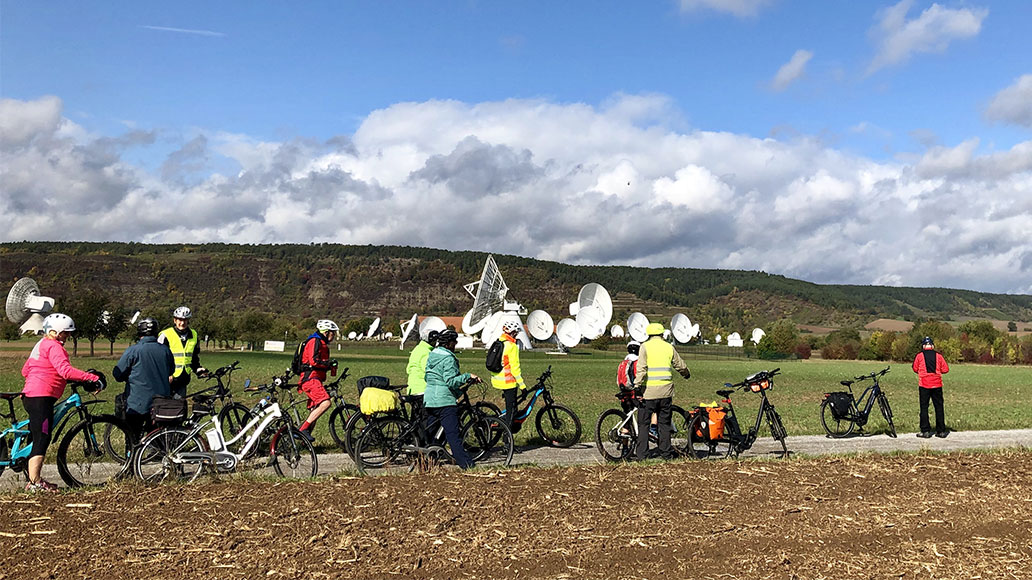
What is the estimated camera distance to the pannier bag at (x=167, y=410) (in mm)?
9430

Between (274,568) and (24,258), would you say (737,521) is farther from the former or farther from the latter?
(24,258)

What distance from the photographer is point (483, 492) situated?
812cm

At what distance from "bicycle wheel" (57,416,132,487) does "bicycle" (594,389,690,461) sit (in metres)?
6.37

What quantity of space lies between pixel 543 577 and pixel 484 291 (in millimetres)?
64179

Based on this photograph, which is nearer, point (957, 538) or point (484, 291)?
point (957, 538)

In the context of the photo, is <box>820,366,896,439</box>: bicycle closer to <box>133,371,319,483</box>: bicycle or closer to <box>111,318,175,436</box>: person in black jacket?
<box>133,371,319,483</box>: bicycle

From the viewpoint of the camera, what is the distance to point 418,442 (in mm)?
10281

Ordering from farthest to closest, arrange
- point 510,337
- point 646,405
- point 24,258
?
point 24,258 < point 510,337 < point 646,405

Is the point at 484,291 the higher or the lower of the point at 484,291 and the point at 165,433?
the higher

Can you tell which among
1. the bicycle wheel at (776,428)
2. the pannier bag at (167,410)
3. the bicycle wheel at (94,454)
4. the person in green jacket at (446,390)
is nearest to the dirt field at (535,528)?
the person in green jacket at (446,390)

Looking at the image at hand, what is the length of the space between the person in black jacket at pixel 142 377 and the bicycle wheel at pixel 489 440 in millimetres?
3935

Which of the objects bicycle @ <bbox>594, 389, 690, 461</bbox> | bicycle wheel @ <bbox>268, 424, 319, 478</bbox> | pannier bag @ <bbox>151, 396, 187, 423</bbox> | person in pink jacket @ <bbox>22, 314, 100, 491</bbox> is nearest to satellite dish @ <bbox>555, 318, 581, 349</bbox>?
bicycle @ <bbox>594, 389, 690, 461</bbox>

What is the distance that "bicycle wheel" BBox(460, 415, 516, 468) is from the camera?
36.4 feet

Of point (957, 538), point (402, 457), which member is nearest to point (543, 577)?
point (957, 538)
